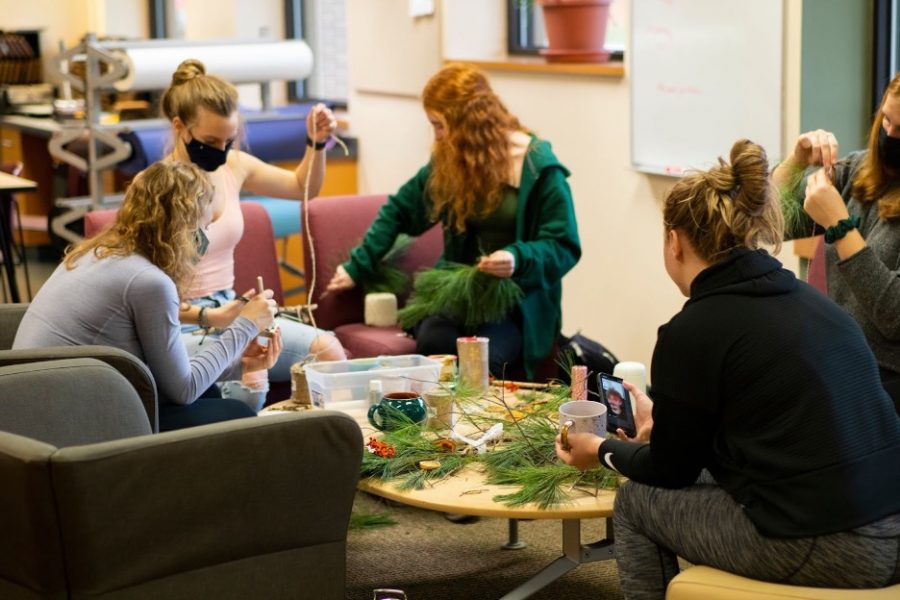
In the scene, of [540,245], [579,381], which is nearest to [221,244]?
[540,245]

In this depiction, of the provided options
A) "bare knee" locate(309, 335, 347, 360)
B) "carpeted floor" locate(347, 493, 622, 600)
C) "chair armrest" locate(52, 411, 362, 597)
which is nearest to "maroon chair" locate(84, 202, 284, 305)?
"bare knee" locate(309, 335, 347, 360)

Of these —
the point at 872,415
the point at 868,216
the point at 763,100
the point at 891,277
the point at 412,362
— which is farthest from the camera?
the point at 763,100

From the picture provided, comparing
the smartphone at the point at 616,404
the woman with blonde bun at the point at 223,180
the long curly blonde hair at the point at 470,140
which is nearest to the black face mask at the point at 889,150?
the smartphone at the point at 616,404

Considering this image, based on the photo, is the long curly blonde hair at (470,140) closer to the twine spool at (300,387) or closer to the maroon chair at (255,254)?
the maroon chair at (255,254)

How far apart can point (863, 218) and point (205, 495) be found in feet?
5.52

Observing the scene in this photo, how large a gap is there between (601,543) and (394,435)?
493mm

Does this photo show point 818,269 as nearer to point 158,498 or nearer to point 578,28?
point 578,28

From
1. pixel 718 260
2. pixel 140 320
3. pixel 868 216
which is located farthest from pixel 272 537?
pixel 868 216

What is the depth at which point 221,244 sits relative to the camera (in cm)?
366

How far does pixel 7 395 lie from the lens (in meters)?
2.33

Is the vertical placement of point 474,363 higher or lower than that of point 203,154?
lower

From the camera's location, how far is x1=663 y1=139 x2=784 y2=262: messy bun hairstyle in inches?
86.0

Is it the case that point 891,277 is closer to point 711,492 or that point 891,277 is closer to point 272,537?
point 711,492

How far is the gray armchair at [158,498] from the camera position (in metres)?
2.03
